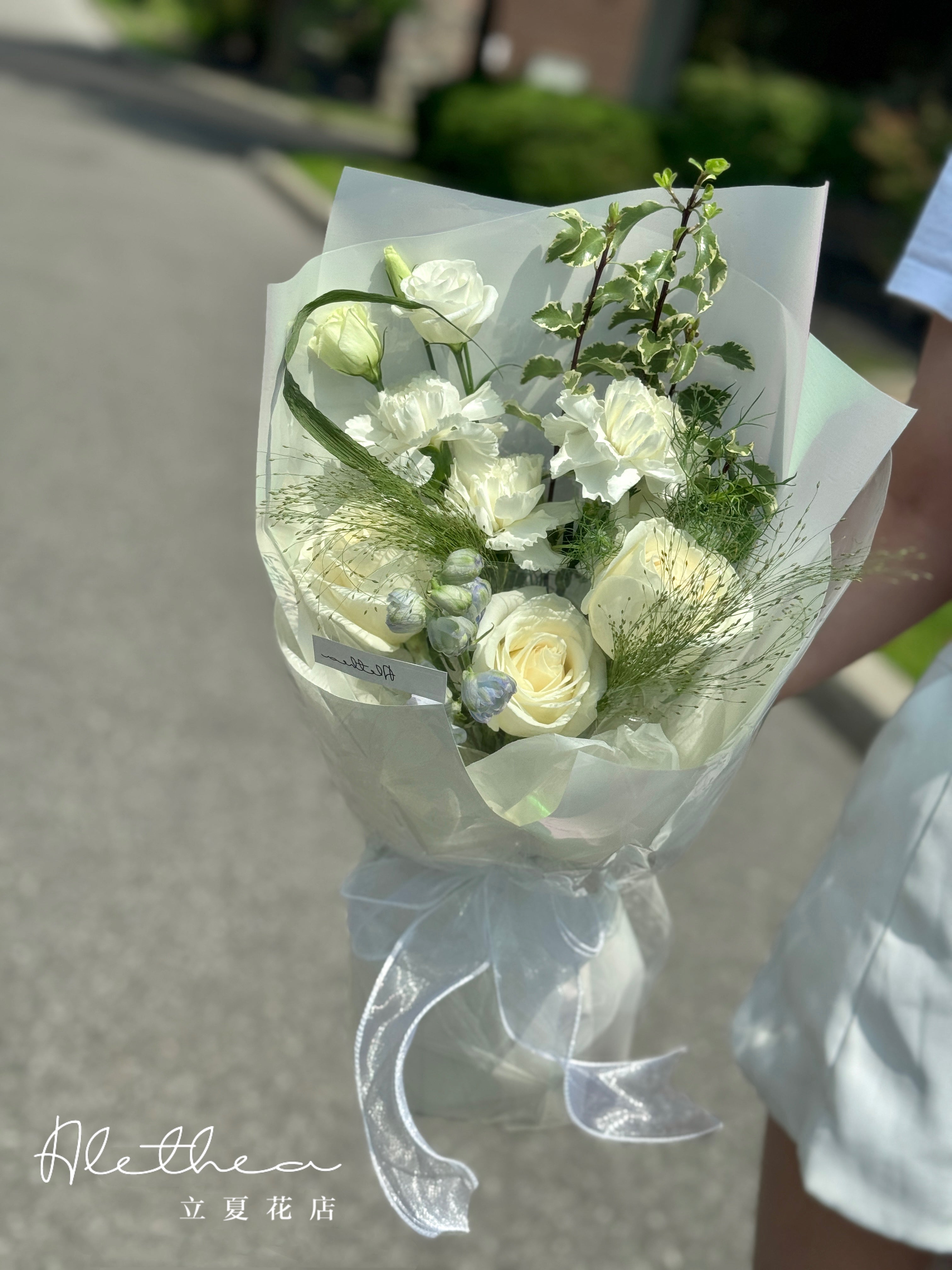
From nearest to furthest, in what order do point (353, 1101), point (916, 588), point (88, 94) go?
point (916, 588), point (353, 1101), point (88, 94)

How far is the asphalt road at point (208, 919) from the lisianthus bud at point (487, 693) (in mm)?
264

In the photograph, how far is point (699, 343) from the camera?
108 cm

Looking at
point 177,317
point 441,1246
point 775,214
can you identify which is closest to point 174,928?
point 441,1246

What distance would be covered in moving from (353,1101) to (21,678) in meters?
1.71

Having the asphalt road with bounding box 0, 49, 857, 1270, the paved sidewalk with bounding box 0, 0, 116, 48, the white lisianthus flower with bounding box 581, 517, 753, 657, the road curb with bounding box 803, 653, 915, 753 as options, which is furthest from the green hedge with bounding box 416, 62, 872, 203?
the paved sidewalk with bounding box 0, 0, 116, 48

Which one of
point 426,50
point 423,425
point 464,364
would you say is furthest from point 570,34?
point 423,425

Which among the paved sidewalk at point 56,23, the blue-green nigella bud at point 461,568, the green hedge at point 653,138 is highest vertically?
the blue-green nigella bud at point 461,568

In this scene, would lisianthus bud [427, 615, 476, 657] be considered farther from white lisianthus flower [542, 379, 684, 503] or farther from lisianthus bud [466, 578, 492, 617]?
white lisianthus flower [542, 379, 684, 503]

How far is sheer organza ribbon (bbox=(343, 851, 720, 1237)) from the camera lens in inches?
50.1

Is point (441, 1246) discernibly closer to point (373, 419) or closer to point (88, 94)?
point (373, 419)

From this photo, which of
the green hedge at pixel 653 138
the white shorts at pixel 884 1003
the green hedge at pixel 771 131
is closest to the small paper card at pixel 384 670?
the white shorts at pixel 884 1003

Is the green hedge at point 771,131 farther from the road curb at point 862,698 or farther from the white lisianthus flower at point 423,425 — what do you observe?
the white lisianthus flower at point 423,425

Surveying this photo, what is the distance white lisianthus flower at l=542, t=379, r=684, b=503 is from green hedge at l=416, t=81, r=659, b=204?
11.1 meters

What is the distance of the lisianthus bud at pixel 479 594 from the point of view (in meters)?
1.01
